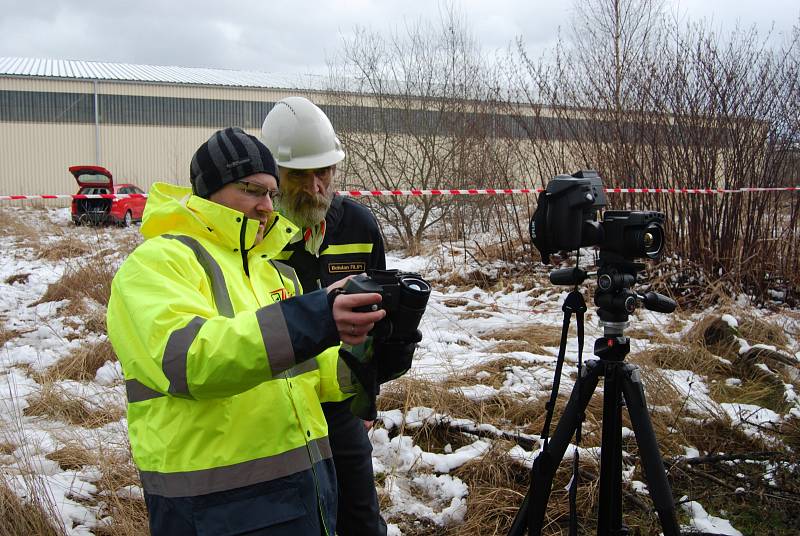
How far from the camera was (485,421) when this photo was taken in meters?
3.78

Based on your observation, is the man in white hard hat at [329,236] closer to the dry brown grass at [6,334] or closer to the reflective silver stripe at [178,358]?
the reflective silver stripe at [178,358]

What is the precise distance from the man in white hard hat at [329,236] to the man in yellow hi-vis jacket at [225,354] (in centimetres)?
51

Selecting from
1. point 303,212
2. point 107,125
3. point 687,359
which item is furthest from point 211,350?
point 107,125

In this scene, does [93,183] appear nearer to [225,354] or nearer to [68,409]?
[68,409]

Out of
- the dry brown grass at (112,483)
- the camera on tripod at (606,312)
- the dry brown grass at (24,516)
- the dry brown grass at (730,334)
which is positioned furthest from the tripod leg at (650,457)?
the dry brown grass at (730,334)

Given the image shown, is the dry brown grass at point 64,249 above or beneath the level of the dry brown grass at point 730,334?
beneath

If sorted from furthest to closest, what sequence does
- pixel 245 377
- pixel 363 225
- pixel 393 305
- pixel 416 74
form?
pixel 416 74
pixel 363 225
pixel 393 305
pixel 245 377

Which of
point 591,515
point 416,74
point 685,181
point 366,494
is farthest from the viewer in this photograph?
point 416,74

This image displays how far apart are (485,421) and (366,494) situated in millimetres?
1641

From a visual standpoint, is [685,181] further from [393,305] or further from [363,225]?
[393,305]

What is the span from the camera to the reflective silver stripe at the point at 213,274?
150cm

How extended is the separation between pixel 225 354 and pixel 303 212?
1162 mm

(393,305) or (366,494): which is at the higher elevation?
(393,305)

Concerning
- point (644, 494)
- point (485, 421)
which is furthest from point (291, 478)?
point (485, 421)
